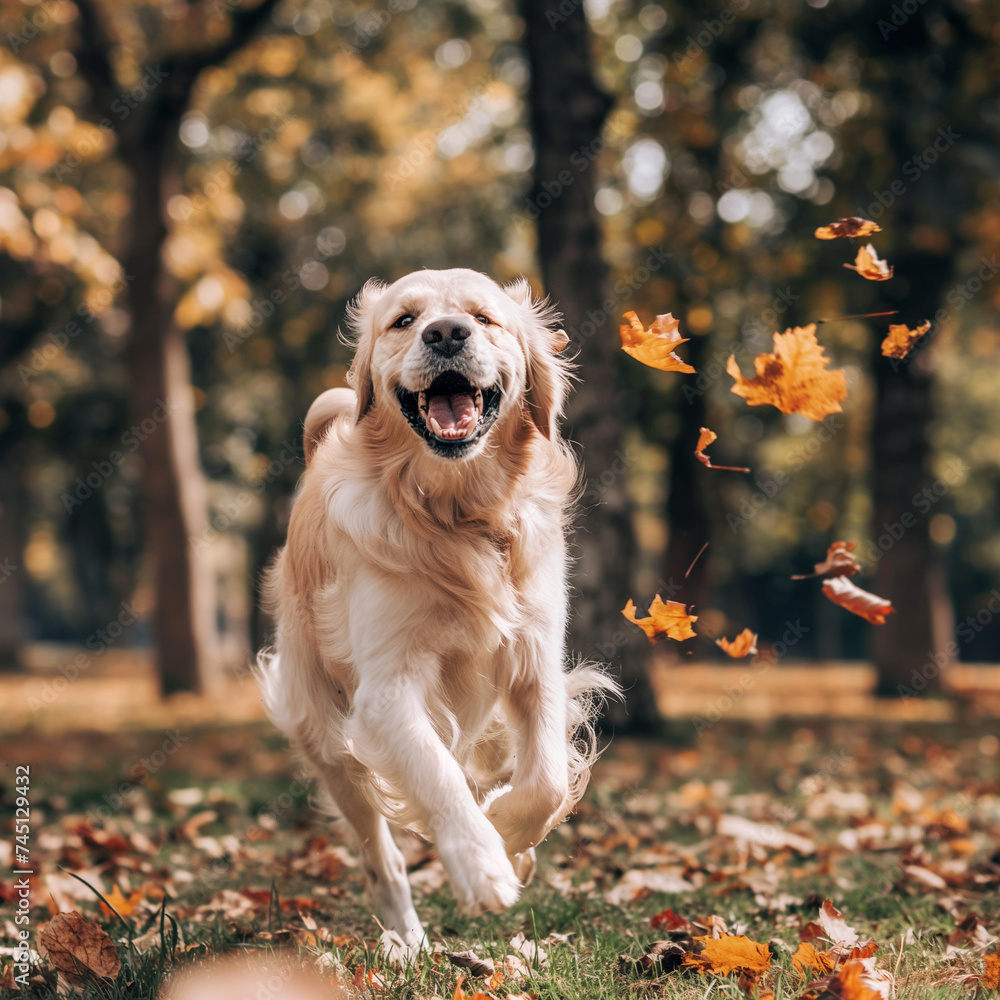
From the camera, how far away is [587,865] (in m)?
4.26

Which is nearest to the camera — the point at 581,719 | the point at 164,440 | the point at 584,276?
the point at 581,719

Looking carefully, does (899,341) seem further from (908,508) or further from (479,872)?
(908,508)

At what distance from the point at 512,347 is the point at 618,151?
11.1m

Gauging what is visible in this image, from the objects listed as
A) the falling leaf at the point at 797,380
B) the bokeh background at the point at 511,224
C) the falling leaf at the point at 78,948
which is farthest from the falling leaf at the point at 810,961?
the bokeh background at the point at 511,224

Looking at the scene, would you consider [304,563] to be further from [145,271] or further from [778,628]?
[778,628]

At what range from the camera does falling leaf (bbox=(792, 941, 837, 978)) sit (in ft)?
8.53

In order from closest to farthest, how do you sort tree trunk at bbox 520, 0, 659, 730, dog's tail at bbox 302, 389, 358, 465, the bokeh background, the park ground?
the park ground
dog's tail at bbox 302, 389, 358, 465
tree trunk at bbox 520, 0, 659, 730
the bokeh background

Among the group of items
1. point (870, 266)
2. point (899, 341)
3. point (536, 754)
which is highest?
point (870, 266)

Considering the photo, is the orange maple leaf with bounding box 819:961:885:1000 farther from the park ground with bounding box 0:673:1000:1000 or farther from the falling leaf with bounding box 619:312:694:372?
the falling leaf with bounding box 619:312:694:372

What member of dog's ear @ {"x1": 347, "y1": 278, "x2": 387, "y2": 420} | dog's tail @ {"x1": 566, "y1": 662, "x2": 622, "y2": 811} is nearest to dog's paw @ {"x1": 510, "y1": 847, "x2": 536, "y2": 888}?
dog's tail @ {"x1": 566, "y1": 662, "x2": 622, "y2": 811}

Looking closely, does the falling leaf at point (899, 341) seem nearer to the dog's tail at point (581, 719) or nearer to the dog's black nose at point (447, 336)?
the dog's black nose at point (447, 336)

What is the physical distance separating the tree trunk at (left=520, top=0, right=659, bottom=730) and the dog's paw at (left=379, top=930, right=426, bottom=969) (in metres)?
3.90

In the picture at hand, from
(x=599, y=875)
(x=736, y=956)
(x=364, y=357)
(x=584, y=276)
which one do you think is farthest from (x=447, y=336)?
(x=584, y=276)

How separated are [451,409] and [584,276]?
14.7 ft
